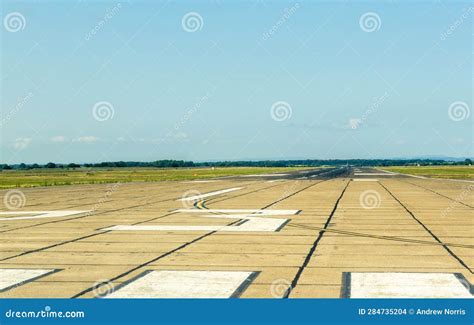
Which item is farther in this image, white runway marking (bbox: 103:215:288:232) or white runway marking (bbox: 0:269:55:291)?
white runway marking (bbox: 103:215:288:232)

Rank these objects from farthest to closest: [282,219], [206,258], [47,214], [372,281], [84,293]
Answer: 1. [47,214]
2. [282,219]
3. [206,258]
4. [372,281]
5. [84,293]

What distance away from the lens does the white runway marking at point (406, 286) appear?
981 centimetres

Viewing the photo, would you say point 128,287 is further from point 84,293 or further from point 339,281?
point 339,281

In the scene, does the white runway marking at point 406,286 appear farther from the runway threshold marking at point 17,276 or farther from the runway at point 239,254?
the runway threshold marking at point 17,276

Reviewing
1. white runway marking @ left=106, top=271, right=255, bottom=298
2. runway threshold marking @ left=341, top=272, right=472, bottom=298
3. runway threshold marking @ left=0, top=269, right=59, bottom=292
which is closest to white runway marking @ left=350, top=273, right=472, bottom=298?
runway threshold marking @ left=341, top=272, right=472, bottom=298

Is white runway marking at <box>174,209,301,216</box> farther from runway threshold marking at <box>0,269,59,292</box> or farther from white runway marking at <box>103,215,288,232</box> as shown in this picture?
runway threshold marking at <box>0,269,59,292</box>

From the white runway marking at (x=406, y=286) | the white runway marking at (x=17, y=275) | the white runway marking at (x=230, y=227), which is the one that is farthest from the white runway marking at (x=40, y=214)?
the white runway marking at (x=406, y=286)

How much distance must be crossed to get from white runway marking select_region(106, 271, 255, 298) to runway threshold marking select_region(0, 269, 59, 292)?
2115 millimetres

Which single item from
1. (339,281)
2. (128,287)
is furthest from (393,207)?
(128,287)

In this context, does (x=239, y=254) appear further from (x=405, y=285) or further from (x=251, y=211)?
(x=251, y=211)

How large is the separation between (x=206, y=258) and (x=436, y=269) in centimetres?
508

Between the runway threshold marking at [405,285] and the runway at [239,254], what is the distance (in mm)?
19

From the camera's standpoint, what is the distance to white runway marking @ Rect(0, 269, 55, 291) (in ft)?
36.2

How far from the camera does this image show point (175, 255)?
14086 mm
